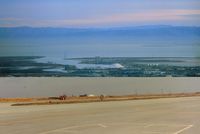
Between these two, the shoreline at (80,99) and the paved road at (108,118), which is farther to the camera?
the shoreline at (80,99)

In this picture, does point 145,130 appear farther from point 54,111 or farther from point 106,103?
point 106,103

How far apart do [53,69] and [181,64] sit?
3417 mm

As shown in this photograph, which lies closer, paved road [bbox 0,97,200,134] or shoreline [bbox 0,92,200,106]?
paved road [bbox 0,97,200,134]

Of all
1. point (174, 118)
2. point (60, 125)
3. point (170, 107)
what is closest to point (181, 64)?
point (170, 107)

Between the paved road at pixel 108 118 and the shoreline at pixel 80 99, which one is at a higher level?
the shoreline at pixel 80 99

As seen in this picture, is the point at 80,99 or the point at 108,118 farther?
the point at 80,99

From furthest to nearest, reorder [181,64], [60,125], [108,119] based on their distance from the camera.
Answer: [181,64] < [108,119] < [60,125]

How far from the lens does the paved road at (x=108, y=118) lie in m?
7.95

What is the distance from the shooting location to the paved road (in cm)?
A: 795

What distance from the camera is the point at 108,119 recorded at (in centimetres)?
931

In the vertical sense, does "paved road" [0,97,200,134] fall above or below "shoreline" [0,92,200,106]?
below

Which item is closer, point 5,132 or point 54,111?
point 5,132

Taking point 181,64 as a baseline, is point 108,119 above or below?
below

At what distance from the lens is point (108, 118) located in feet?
31.1
